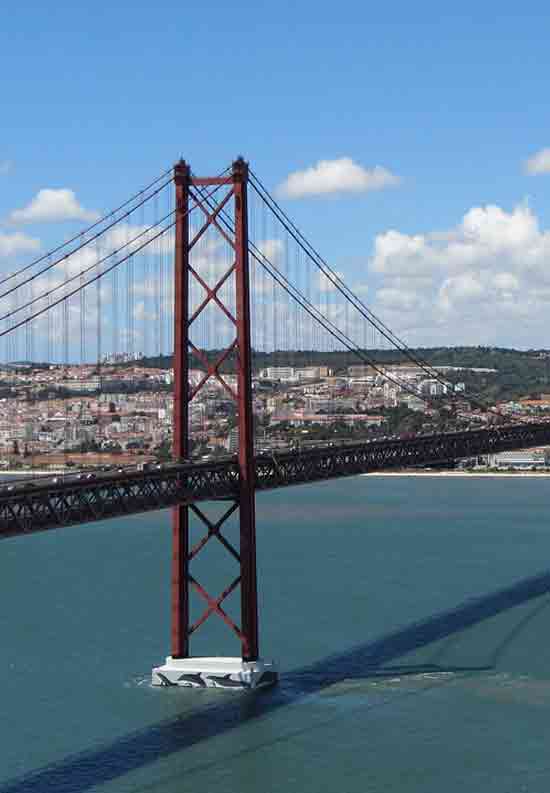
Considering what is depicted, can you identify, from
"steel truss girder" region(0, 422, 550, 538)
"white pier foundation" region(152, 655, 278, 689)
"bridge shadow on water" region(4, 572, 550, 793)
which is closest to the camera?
"bridge shadow on water" region(4, 572, 550, 793)

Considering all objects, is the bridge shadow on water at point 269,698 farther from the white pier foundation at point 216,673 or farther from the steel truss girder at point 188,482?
the steel truss girder at point 188,482

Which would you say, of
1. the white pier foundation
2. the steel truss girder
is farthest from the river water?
the steel truss girder

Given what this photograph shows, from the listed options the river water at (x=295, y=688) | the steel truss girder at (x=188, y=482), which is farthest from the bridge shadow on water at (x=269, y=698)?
the steel truss girder at (x=188, y=482)

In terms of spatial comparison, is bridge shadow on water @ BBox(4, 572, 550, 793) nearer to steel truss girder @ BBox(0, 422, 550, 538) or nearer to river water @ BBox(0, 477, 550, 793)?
river water @ BBox(0, 477, 550, 793)

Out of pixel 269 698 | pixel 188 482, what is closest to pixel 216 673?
pixel 269 698

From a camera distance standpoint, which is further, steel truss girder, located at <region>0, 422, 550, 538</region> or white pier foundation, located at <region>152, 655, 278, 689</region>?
white pier foundation, located at <region>152, 655, 278, 689</region>

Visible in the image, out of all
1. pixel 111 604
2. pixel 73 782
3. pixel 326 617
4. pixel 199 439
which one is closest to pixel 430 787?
pixel 73 782

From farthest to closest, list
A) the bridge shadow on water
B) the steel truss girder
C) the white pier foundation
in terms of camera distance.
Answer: the white pier foundation < the steel truss girder < the bridge shadow on water

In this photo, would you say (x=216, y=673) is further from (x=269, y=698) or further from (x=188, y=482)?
(x=188, y=482)
